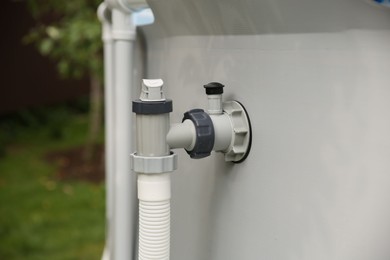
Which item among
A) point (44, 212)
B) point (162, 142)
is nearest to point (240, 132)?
point (162, 142)

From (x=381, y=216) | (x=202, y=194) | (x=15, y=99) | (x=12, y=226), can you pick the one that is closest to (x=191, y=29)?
(x=202, y=194)

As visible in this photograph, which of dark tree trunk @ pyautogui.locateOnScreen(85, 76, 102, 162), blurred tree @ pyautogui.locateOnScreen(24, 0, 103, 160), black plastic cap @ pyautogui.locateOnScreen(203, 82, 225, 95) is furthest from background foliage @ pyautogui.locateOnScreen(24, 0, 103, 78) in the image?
black plastic cap @ pyautogui.locateOnScreen(203, 82, 225, 95)

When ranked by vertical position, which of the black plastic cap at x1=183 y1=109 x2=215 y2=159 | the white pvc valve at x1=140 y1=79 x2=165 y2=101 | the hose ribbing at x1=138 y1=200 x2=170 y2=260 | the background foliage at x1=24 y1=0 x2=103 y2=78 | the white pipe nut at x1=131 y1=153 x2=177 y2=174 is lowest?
the hose ribbing at x1=138 y1=200 x2=170 y2=260

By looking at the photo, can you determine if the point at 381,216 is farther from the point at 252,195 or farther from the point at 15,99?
the point at 15,99

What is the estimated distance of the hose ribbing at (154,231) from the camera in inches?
42.9

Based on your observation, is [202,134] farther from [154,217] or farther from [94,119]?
[94,119]

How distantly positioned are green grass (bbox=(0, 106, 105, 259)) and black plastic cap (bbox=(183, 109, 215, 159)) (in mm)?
3098

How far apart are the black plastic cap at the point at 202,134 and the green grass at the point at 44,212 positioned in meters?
3.10

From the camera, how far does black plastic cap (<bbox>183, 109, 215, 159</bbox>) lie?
1096 mm

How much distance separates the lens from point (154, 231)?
3.57 feet

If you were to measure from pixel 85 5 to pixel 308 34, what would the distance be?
4.32 m

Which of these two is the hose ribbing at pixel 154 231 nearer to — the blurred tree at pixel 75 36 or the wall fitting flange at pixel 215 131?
the wall fitting flange at pixel 215 131

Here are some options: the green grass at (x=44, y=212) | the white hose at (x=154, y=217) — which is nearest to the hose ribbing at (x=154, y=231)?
the white hose at (x=154, y=217)

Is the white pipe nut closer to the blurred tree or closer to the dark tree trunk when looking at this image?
the blurred tree
